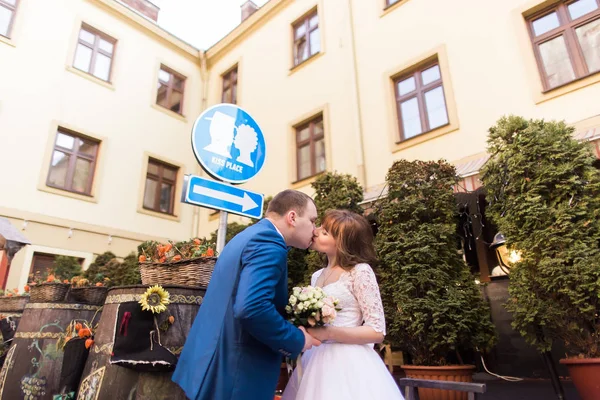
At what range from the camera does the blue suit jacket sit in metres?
1.65

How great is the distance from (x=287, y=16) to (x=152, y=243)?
Answer: 10.0 metres

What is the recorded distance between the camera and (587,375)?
3297mm

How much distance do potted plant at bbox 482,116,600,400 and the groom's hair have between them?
9.29ft

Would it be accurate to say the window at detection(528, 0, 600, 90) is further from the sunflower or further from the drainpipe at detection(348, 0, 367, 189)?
the sunflower

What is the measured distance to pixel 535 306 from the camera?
379 centimetres

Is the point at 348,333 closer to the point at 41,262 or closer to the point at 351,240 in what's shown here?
the point at 351,240

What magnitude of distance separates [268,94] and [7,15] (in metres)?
6.52

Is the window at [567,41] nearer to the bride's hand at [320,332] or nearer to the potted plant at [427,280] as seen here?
the potted plant at [427,280]

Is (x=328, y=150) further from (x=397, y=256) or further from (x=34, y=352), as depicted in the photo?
(x=34, y=352)

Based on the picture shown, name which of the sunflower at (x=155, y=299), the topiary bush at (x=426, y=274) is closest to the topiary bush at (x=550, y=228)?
the topiary bush at (x=426, y=274)

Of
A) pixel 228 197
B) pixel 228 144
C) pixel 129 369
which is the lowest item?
pixel 129 369

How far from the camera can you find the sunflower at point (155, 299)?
231 cm

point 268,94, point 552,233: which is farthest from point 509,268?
point 268,94

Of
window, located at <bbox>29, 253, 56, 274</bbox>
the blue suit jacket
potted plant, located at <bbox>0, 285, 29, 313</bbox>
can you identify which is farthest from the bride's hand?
window, located at <bbox>29, 253, 56, 274</bbox>
